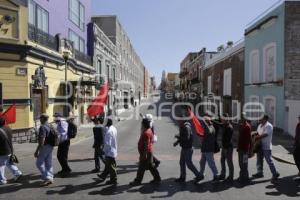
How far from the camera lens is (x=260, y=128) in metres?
10.6

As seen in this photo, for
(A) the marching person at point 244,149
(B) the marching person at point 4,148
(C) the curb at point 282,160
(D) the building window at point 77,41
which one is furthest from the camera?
(D) the building window at point 77,41

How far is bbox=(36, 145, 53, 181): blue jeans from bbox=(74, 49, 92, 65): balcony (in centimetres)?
1933

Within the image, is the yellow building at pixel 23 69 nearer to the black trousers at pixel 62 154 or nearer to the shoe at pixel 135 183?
the black trousers at pixel 62 154

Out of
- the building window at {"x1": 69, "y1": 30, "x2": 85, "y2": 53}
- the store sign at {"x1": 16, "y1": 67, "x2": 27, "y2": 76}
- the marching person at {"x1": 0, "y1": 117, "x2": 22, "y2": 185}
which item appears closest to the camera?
the marching person at {"x1": 0, "y1": 117, "x2": 22, "y2": 185}

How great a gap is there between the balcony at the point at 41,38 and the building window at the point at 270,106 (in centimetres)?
1313

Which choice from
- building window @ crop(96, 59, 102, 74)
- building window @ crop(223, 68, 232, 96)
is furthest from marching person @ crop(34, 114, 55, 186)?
building window @ crop(96, 59, 102, 74)

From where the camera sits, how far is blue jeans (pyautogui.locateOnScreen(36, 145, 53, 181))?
372 inches

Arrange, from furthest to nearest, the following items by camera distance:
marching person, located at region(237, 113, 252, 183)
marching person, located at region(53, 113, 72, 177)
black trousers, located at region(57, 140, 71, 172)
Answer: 1. black trousers, located at region(57, 140, 71, 172)
2. marching person, located at region(53, 113, 72, 177)
3. marching person, located at region(237, 113, 252, 183)

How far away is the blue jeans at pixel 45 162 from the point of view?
9438 millimetres

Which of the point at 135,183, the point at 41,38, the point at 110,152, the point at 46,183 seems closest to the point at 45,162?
the point at 46,183

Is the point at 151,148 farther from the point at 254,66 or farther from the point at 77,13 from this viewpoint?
the point at 77,13

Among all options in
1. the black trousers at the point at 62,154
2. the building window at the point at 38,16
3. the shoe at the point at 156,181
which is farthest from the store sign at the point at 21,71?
the shoe at the point at 156,181

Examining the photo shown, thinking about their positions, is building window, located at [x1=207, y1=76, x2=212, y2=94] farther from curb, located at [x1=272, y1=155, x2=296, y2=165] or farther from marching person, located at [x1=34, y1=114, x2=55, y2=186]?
marching person, located at [x1=34, y1=114, x2=55, y2=186]

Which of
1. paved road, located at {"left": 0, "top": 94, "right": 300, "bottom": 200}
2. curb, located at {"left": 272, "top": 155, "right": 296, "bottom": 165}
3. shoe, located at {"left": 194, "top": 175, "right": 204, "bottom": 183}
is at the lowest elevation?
curb, located at {"left": 272, "top": 155, "right": 296, "bottom": 165}
